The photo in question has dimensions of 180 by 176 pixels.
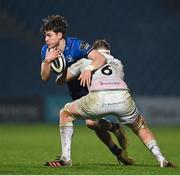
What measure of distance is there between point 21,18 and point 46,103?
5.44m

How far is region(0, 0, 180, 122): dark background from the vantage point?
26.2m

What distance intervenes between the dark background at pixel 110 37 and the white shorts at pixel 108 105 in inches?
693

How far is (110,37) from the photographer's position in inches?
1092

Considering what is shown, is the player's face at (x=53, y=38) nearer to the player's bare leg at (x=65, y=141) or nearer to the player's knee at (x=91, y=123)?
the player's bare leg at (x=65, y=141)

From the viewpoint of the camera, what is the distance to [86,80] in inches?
290

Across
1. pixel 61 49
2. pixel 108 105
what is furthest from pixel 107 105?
pixel 61 49

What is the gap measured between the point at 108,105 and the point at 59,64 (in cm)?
71

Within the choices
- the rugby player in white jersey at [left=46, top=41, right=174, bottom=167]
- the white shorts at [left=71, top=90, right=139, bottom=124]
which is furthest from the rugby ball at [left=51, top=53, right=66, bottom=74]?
the white shorts at [left=71, top=90, right=139, bottom=124]

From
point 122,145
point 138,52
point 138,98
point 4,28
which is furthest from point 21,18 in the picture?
point 122,145

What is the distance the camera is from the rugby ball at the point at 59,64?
768cm

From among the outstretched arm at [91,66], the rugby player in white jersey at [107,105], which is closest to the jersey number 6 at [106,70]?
the rugby player in white jersey at [107,105]

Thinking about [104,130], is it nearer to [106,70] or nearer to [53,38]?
[106,70]

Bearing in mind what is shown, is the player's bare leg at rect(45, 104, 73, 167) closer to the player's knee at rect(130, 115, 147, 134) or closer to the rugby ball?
the rugby ball

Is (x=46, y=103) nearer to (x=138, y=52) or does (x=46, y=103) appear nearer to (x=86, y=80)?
(x=138, y=52)
